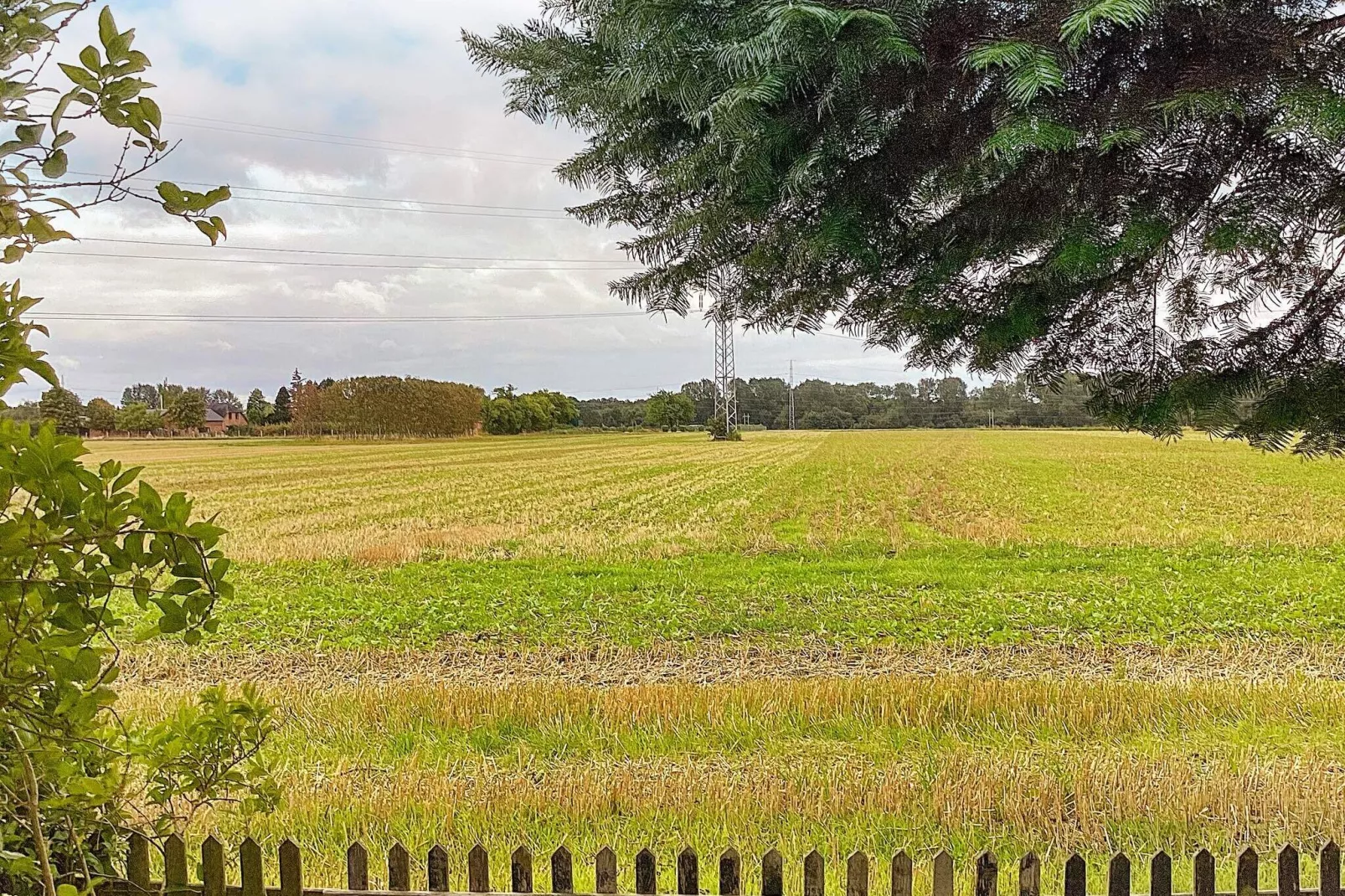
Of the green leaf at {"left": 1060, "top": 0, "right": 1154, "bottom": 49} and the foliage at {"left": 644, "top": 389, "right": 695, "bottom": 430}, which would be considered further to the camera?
the foliage at {"left": 644, "top": 389, "right": 695, "bottom": 430}

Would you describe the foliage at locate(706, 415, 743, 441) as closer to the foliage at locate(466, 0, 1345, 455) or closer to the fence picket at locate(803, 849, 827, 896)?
the foliage at locate(466, 0, 1345, 455)

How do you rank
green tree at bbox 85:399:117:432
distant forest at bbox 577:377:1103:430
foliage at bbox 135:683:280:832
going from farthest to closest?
distant forest at bbox 577:377:1103:430 → green tree at bbox 85:399:117:432 → foliage at bbox 135:683:280:832

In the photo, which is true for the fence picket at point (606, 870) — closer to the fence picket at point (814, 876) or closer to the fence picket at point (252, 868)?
the fence picket at point (814, 876)

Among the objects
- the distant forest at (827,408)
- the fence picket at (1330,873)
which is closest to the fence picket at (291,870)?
the fence picket at (1330,873)

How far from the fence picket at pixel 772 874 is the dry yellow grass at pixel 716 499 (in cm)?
871

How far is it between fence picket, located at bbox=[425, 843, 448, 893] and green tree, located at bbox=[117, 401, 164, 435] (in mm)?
18414

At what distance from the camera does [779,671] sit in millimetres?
5043

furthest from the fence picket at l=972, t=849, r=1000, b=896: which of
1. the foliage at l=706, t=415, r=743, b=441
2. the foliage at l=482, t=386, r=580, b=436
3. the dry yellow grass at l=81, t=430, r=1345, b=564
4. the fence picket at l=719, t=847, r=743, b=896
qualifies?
the foliage at l=706, t=415, r=743, b=441

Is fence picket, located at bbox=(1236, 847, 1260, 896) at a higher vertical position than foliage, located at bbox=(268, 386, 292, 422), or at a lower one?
lower

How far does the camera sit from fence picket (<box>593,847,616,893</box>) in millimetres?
1336

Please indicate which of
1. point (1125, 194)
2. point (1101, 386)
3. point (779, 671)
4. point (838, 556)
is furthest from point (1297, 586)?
point (1125, 194)

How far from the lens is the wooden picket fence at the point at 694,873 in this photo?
1.29m

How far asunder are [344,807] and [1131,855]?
243 centimetres

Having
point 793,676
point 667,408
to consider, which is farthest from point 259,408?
point 667,408
